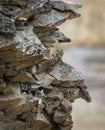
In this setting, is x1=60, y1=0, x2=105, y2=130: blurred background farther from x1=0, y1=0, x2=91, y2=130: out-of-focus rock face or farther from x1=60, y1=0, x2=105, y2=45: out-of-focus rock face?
x1=0, y1=0, x2=91, y2=130: out-of-focus rock face

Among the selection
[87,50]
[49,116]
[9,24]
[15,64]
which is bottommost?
[87,50]

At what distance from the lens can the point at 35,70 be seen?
192 inches

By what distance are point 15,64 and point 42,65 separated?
43 cm

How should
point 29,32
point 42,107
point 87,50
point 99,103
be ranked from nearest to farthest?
point 29,32, point 42,107, point 99,103, point 87,50

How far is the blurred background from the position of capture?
1236cm

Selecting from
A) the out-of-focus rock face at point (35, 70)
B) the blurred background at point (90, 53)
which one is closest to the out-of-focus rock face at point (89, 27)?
the blurred background at point (90, 53)

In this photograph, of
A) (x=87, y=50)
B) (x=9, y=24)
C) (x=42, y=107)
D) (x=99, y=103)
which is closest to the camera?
(x=9, y=24)

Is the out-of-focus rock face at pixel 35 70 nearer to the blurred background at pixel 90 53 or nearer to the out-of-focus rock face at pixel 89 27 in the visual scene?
the blurred background at pixel 90 53

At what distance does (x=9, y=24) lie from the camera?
4.31 metres

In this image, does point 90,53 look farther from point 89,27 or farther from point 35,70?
point 35,70

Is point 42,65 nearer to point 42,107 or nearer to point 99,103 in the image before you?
point 42,107

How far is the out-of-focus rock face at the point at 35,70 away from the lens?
4.48 metres

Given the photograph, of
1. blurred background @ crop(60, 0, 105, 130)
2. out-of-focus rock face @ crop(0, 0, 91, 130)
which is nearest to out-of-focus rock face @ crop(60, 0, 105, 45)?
blurred background @ crop(60, 0, 105, 130)

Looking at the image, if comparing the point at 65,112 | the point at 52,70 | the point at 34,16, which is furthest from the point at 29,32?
the point at 65,112
